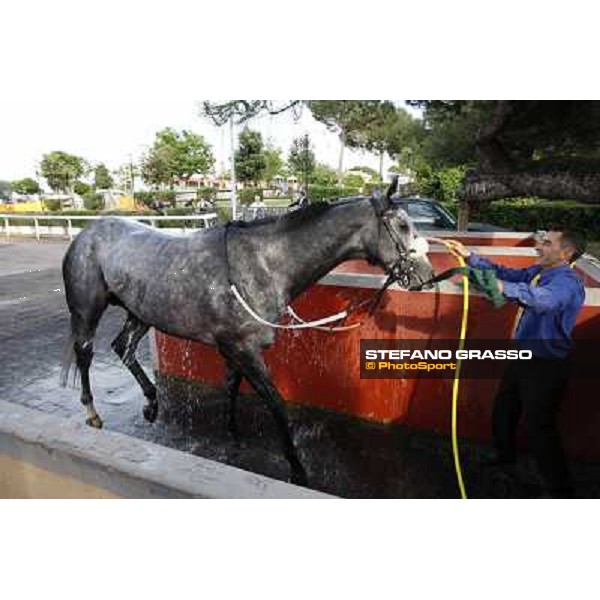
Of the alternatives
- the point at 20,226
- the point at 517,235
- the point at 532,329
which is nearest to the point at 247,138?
the point at 517,235

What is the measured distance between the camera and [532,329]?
2.41 meters

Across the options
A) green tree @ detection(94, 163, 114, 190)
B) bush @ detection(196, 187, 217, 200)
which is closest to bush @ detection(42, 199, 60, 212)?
green tree @ detection(94, 163, 114, 190)

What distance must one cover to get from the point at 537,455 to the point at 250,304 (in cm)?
174

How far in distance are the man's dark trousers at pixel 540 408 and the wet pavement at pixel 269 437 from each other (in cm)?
21

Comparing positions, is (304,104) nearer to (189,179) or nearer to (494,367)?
(494,367)

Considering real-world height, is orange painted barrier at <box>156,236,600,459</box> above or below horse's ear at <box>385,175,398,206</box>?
below

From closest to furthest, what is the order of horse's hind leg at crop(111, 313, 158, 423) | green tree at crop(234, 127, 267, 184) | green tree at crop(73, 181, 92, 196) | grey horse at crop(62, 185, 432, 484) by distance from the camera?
grey horse at crop(62, 185, 432, 484) → horse's hind leg at crop(111, 313, 158, 423) → green tree at crop(234, 127, 267, 184) → green tree at crop(73, 181, 92, 196)

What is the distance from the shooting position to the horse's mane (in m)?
2.58

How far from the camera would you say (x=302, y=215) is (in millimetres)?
2633

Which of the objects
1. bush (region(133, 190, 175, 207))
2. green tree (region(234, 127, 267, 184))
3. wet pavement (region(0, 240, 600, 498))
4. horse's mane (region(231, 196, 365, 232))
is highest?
green tree (region(234, 127, 267, 184))

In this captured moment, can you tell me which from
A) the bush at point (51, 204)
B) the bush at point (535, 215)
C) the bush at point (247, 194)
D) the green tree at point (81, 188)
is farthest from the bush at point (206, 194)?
the bush at point (535, 215)

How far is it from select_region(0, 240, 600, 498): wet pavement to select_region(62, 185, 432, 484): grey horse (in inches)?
16.6

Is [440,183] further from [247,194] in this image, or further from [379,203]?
[379,203]

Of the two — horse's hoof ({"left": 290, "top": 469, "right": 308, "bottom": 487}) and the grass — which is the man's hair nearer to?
horse's hoof ({"left": 290, "top": 469, "right": 308, "bottom": 487})
